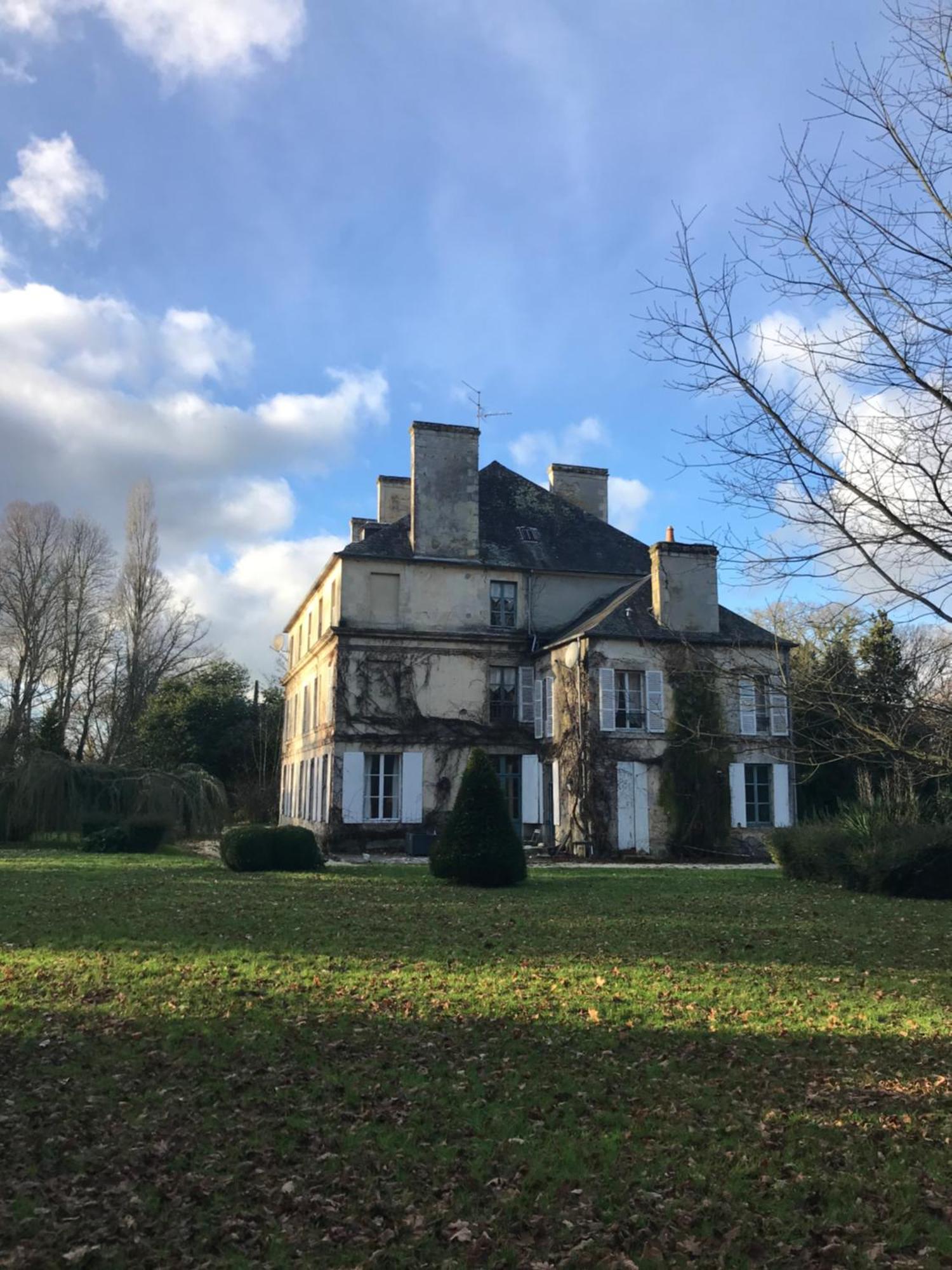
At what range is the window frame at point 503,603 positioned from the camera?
2473 cm

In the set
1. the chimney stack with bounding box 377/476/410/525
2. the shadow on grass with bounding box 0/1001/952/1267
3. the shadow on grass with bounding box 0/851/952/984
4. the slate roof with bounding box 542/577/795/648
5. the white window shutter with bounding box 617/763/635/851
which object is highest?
the chimney stack with bounding box 377/476/410/525

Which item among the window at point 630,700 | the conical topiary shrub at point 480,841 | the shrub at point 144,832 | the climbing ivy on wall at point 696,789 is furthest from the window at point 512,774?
the conical topiary shrub at point 480,841

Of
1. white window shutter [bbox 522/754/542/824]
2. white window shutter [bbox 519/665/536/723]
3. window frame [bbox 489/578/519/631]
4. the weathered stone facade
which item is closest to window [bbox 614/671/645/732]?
the weathered stone facade

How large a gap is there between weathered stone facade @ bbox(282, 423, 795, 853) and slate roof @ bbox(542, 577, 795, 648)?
5 centimetres

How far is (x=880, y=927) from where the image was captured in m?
10.1

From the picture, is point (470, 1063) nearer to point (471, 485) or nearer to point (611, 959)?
point (611, 959)

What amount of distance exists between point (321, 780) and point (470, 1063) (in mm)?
19740

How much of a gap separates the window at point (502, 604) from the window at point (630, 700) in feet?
13.2

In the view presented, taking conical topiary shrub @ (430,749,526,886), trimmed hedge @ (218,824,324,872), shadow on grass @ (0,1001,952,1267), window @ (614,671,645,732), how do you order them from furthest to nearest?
window @ (614,671,645,732), trimmed hedge @ (218,824,324,872), conical topiary shrub @ (430,749,526,886), shadow on grass @ (0,1001,952,1267)

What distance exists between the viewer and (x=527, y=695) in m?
24.3

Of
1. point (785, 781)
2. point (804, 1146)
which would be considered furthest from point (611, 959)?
point (785, 781)

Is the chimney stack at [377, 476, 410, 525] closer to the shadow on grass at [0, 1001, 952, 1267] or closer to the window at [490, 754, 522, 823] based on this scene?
the window at [490, 754, 522, 823]

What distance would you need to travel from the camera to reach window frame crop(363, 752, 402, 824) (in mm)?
22766

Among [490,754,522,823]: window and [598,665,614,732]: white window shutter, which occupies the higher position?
[598,665,614,732]: white window shutter
